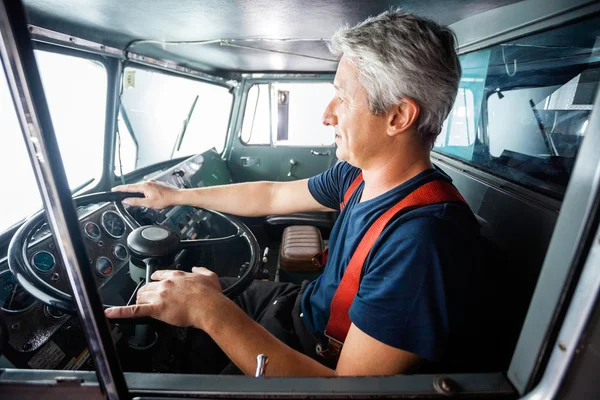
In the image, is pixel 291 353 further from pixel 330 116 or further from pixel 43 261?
pixel 43 261

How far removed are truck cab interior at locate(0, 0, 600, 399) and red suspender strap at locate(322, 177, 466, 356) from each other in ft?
0.69

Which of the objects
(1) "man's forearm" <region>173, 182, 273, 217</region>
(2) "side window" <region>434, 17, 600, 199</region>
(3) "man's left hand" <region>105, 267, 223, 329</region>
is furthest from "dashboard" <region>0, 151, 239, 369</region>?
(2) "side window" <region>434, 17, 600, 199</region>

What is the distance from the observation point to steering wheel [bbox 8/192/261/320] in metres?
0.89

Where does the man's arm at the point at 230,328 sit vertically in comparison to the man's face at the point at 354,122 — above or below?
below

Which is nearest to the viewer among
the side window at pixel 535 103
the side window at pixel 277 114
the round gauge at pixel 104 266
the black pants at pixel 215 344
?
the side window at pixel 535 103

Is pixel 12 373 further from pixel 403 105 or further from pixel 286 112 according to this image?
pixel 286 112

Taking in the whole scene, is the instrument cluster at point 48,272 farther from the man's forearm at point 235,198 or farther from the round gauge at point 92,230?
the man's forearm at point 235,198

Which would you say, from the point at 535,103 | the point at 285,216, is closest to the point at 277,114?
the point at 285,216

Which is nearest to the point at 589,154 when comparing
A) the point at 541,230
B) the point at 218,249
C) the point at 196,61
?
the point at 541,230

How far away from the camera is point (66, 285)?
1.26m

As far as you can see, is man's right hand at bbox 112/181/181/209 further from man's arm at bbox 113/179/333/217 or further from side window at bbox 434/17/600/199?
side window at bbox 434/17/600/199

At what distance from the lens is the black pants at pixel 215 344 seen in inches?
50.0

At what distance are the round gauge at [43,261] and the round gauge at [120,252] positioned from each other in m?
0.29

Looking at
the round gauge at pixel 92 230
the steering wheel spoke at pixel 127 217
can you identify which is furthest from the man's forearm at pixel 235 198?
the round gauge at pixel 92 230
